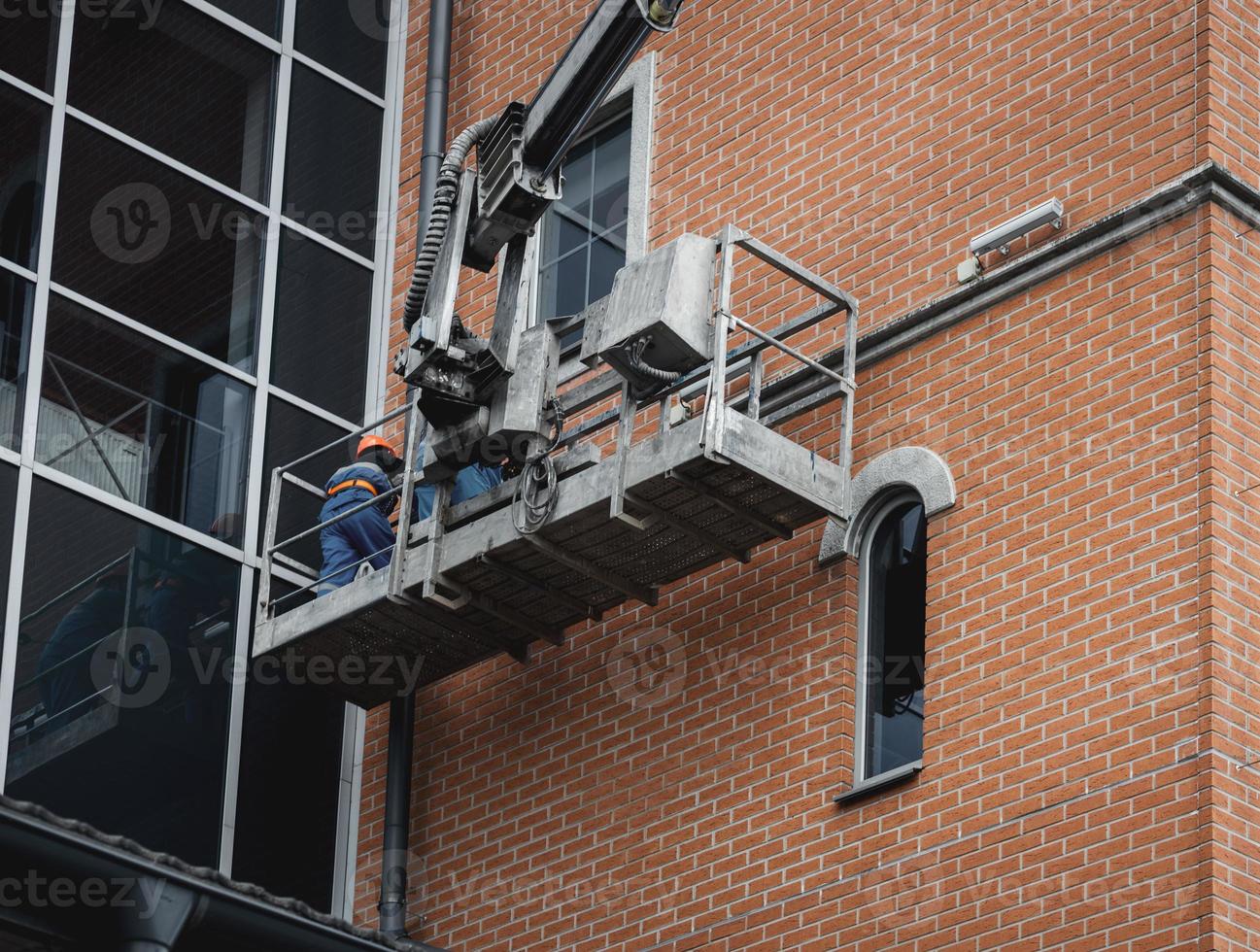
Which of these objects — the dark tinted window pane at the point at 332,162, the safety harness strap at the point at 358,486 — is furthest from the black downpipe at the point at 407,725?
the safety harness strap at the point at 358,486

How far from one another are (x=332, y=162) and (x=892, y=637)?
6886 mm

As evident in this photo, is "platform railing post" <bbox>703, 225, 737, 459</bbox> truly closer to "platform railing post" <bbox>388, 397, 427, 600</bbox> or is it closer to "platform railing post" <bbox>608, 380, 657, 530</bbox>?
"platform railing post" <bbox>608, 380, 657, 530</bbox>

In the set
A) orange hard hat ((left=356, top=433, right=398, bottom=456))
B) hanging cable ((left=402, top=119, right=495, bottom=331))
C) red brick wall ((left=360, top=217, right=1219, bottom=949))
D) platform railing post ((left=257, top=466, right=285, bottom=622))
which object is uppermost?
hanging cable ((left=402, top=119, right=495, bottom=331))

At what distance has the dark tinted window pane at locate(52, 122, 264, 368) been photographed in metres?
18.0

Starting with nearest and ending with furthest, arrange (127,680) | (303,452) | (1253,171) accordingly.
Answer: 1. (1253,171)
2. (127,680)
3. (303,452)

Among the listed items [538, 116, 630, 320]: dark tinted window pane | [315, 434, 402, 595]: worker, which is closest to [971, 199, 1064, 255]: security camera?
[538, 116, 630, 320]: dark tinted window pane

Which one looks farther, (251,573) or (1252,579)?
(251,573)

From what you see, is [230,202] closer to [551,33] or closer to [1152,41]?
[551,33]

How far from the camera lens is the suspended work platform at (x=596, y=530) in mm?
14969

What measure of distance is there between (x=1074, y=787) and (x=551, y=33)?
8.12 meters

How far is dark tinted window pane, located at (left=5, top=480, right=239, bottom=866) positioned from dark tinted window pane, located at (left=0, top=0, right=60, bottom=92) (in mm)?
3100

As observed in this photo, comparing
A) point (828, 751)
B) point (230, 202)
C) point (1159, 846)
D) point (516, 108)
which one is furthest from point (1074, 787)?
point (230, 202)

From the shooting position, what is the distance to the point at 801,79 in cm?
1741

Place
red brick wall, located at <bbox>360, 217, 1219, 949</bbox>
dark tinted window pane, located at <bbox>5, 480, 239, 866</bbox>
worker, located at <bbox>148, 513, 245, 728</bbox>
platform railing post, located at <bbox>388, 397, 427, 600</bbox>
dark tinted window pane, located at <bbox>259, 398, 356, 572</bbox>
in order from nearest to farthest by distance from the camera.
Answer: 1. red brick wall, located at <bbox>360, 217, 1219, 949</bbox>
2. platform railing post, located at <bbox>388, 397, 427, 600</bbox>
3. dark tinted window pane, located at <bbox>5, 480, 239, 866</bbox>
4. worker, located at <bbox>148, 513, 245, 728</bbox>
5. dark tinted window pane, located at <bbox>259, 398, 356, 572</bbox>
